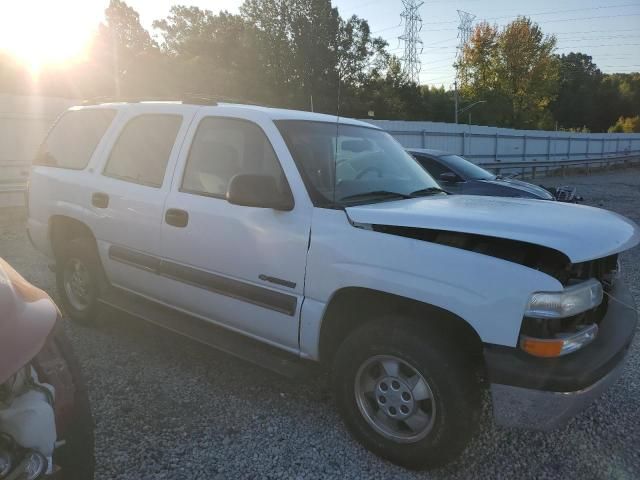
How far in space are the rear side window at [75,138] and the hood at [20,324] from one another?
9.09 feet

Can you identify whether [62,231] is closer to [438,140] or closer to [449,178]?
[449,178]

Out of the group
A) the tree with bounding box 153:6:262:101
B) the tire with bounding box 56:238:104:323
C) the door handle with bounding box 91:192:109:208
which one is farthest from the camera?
the tree with bounding box 153:6:262:101

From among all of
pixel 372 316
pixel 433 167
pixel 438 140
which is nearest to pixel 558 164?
pixel 438 140

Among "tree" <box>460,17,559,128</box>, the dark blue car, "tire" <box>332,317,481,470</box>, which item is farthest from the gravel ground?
"tree" <box>460,17,559,128</box>

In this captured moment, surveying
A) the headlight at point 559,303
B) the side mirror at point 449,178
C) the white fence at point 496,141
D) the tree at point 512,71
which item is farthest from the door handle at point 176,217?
the tree at point 512,71

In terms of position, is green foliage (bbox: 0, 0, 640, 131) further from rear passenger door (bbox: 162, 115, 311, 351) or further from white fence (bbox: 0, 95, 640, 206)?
rear passenger door (bbox: 162, 115, 311, 351)

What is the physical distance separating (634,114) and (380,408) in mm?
85896

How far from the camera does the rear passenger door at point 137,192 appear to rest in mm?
3697

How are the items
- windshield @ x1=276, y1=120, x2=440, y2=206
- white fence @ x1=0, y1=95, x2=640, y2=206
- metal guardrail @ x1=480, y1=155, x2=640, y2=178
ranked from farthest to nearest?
metal guardrail @ x1=480, y1=155, x2=640, y2=178, white fence @ x1=0, y1=95, x2=640, y2=206, windshield @ x1=276, y1=120, x2=440, y2=206

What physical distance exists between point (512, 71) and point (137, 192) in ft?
182

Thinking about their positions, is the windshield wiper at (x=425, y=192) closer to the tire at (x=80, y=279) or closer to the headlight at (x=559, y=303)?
the headlight at (x=559, y=303)

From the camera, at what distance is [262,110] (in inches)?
134

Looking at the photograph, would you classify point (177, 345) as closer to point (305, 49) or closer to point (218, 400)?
point (218, 400)

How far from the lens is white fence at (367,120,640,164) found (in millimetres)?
20406
